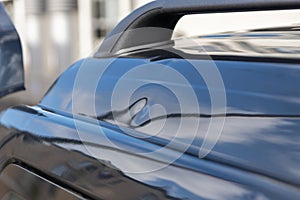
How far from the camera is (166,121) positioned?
45.3 inches

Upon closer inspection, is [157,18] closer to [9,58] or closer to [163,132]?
[163,132]

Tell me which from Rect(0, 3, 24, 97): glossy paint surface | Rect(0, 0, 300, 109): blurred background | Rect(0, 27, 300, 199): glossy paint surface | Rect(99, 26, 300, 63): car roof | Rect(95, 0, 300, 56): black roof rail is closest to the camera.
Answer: Rect(0, 27, 300, 199): glossy paint surface

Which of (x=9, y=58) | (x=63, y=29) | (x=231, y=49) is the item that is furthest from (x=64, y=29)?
(x=231, y=49)

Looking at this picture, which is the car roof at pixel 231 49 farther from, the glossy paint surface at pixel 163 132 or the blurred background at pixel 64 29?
the blurred background at pixel 64 29

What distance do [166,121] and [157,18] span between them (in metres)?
0.56

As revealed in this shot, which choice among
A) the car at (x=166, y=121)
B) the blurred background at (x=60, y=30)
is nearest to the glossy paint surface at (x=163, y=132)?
the car at (x=166, y=121)

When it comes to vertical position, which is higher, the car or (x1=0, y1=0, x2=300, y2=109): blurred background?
the car

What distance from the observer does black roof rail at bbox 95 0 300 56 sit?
1.36 m

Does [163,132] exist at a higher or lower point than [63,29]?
higher

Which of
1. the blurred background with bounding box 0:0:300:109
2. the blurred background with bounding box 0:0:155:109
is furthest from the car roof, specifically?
the blurred background with bounding box 0:0:155:109

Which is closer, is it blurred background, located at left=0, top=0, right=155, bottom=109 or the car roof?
the car roof

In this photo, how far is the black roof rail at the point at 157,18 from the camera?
4.47 feet

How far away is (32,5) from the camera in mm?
10531

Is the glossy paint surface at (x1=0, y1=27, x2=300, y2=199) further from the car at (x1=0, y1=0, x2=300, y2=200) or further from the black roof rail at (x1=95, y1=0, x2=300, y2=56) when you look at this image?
the black roof rail at (x1=95, y1=0, x2=300, y2=56)
